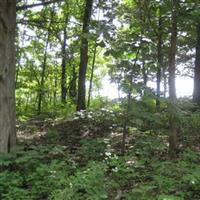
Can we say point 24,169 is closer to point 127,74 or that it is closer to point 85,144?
point 85,144

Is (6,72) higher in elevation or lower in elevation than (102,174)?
higher

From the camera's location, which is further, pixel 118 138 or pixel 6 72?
pixel 118 138

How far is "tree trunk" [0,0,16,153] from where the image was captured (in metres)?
6.93

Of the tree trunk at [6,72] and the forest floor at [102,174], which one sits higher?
the tree trunk at [6,72]

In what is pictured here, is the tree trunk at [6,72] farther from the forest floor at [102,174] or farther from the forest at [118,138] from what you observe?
the forest floor at [102,174]

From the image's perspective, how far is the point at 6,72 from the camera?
7035 millimetres

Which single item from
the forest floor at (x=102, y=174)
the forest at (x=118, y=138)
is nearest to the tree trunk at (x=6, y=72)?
the forest at (x=118, y=138)

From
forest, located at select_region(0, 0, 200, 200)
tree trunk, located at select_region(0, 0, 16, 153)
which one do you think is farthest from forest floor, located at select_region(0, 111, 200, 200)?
tree trunk, located at select_region(0, 0, 16, 153)

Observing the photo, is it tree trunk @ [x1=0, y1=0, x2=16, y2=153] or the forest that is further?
tree trunk @ [x1=0, y1=0, x2=16, y2=153]

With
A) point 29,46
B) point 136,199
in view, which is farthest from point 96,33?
point 29,46

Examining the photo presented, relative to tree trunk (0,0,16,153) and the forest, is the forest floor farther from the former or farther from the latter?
tree trunk (0,0,16,153)

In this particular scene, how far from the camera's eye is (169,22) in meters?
7.26

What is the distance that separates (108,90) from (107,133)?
34182 millimetres

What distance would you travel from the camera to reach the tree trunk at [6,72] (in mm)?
6930
